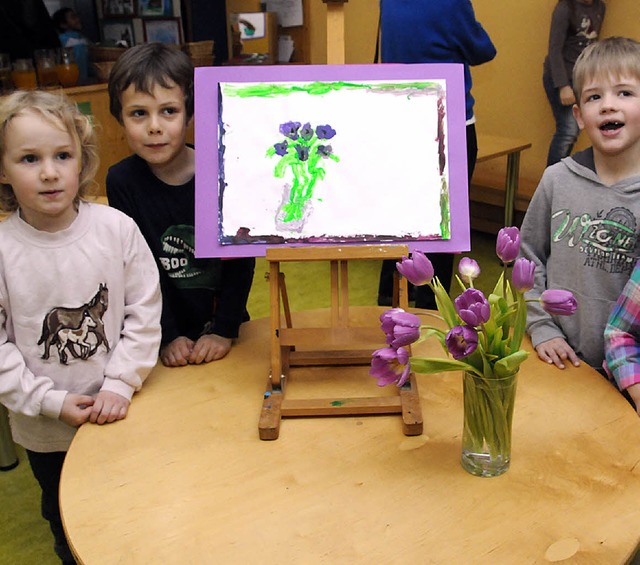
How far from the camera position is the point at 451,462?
113cm

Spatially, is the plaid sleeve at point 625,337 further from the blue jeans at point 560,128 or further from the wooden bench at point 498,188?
the blue jeans at point 560,128

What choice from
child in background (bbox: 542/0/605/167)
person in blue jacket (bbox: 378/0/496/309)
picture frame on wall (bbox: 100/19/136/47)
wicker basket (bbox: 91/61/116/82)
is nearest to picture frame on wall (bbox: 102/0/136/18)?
picture frame on wall (bbox: 100/19/136/47)

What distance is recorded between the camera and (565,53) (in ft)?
11.6

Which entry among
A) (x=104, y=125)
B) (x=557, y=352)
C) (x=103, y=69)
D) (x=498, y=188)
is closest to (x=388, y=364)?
(x=557, y=352)

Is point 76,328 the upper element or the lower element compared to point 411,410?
upper

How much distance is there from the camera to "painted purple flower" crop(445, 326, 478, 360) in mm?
951

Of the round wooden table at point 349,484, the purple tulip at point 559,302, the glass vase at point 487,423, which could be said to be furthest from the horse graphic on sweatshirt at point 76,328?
the purple tulip at point 559,302

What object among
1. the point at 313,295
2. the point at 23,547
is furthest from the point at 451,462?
the point at 313,295

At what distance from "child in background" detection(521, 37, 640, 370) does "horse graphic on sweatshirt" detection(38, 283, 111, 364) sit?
2.83 ft

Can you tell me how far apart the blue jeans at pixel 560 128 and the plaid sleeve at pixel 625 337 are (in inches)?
95.5

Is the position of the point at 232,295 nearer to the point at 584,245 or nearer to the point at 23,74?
the point at 584,245

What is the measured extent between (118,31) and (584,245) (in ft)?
14.5

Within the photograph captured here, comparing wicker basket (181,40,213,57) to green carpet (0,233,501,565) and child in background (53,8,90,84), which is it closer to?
child in background (53,8,90,84)

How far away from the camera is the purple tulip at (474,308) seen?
936 millimetres
